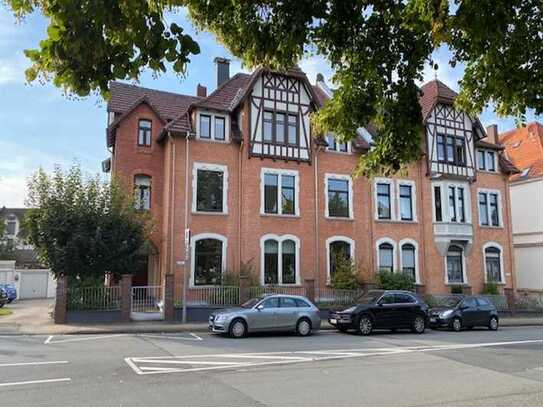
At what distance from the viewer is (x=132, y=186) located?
2531 centimetres

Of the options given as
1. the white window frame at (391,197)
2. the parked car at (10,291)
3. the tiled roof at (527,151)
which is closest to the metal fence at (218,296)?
the white window frame at (391,197)

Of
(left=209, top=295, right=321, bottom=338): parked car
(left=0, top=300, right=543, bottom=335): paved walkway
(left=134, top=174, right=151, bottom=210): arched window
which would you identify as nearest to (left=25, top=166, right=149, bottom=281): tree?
(left=0, top=300, right=543, bottom=335): paved walkway

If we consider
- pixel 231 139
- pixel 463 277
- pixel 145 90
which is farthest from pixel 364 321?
pixel 145 90

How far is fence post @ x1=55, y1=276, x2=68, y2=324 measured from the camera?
19609mm

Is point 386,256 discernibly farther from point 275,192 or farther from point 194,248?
point 194,248

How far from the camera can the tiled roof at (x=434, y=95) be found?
98.8ft

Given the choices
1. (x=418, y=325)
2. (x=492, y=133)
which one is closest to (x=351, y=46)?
(x=418, y=325)

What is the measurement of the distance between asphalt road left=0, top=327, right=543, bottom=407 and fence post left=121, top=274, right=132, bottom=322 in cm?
406

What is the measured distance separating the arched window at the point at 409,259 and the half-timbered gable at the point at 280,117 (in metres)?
8.04

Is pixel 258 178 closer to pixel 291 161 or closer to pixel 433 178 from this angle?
pixel 291 161

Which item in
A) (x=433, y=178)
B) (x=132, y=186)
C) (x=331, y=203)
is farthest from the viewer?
(x=433, y=178)

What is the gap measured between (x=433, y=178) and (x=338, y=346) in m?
18.0

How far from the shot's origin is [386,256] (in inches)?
1133

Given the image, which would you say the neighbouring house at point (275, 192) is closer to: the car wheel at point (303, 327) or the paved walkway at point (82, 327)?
the paved walkway at point (82, 327)
